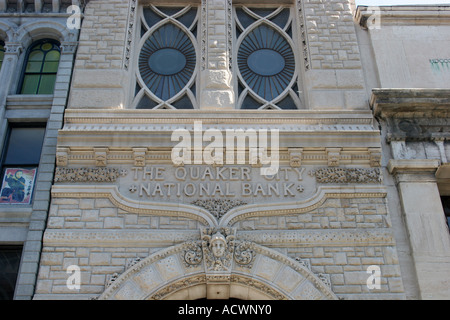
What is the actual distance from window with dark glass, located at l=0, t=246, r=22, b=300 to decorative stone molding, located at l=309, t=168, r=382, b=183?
19.5 ft

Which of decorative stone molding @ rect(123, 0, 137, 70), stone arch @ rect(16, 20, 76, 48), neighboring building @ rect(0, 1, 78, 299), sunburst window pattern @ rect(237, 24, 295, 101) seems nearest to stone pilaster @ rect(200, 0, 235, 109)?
sunburst window pattern @ rect(237, 24, 295, 101)

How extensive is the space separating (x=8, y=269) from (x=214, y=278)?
3.95 m

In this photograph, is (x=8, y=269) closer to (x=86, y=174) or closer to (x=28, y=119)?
(x=86, y=174)

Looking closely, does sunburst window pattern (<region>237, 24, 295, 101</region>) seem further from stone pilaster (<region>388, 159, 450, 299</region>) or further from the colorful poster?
the colorful poster

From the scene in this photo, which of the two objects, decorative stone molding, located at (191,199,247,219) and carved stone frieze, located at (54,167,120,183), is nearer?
decorative stone molding, located at (191,199,247,219)

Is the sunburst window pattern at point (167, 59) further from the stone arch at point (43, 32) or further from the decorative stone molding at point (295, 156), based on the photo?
the decorative stone molding at point (295, 156)

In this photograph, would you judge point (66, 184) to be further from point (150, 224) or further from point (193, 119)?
point (193, 119)

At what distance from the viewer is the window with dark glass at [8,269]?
33.8 feet

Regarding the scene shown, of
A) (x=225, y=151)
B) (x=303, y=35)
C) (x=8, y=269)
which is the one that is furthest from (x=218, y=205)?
(x=303, y=35)

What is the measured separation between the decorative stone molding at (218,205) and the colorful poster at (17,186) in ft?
11.3

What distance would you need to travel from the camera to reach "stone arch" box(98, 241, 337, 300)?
32.1ft

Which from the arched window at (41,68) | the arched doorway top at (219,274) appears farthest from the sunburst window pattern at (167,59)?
the arched doorway top at (219,274)
